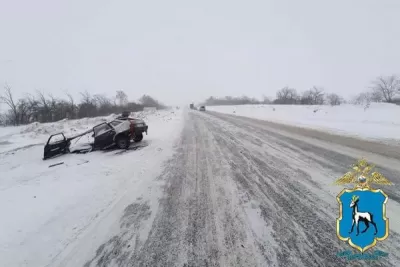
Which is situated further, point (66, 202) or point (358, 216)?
point (66, 202)

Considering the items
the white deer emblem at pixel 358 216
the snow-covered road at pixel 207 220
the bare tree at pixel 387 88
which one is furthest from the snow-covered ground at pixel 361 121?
the bare tree at pixel 387 88

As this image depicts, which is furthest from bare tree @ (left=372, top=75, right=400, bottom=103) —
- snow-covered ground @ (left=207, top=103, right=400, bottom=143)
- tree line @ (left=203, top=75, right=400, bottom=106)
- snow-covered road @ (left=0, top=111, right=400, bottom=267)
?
snow-covered road @ (left=0, top=111, right=400, bottom=267)

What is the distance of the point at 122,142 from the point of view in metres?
9.18

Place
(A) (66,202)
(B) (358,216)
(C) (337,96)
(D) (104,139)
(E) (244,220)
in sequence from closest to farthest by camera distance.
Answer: (B) (358,216), (E) (244,220), (A) (66,202), (D) (104,139), (C) (337,96)

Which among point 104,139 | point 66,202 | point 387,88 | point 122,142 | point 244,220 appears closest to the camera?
point 244,220

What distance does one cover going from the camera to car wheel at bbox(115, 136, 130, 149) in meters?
9.11

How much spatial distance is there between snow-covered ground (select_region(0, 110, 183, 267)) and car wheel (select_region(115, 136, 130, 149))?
5.44ft

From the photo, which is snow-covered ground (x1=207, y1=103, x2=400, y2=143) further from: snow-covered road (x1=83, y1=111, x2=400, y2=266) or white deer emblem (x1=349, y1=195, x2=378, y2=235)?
white deer emblem (x1=349, y1=195, x2=378, y2=235)

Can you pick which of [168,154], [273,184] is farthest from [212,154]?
[273,184]

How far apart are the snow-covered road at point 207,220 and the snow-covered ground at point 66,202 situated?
0.02m

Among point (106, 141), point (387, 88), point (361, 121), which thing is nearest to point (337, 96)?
point (387, 88)

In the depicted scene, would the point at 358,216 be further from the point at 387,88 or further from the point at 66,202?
the point at 387,88

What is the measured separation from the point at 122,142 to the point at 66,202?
5.32m

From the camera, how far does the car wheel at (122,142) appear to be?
9.11 m
